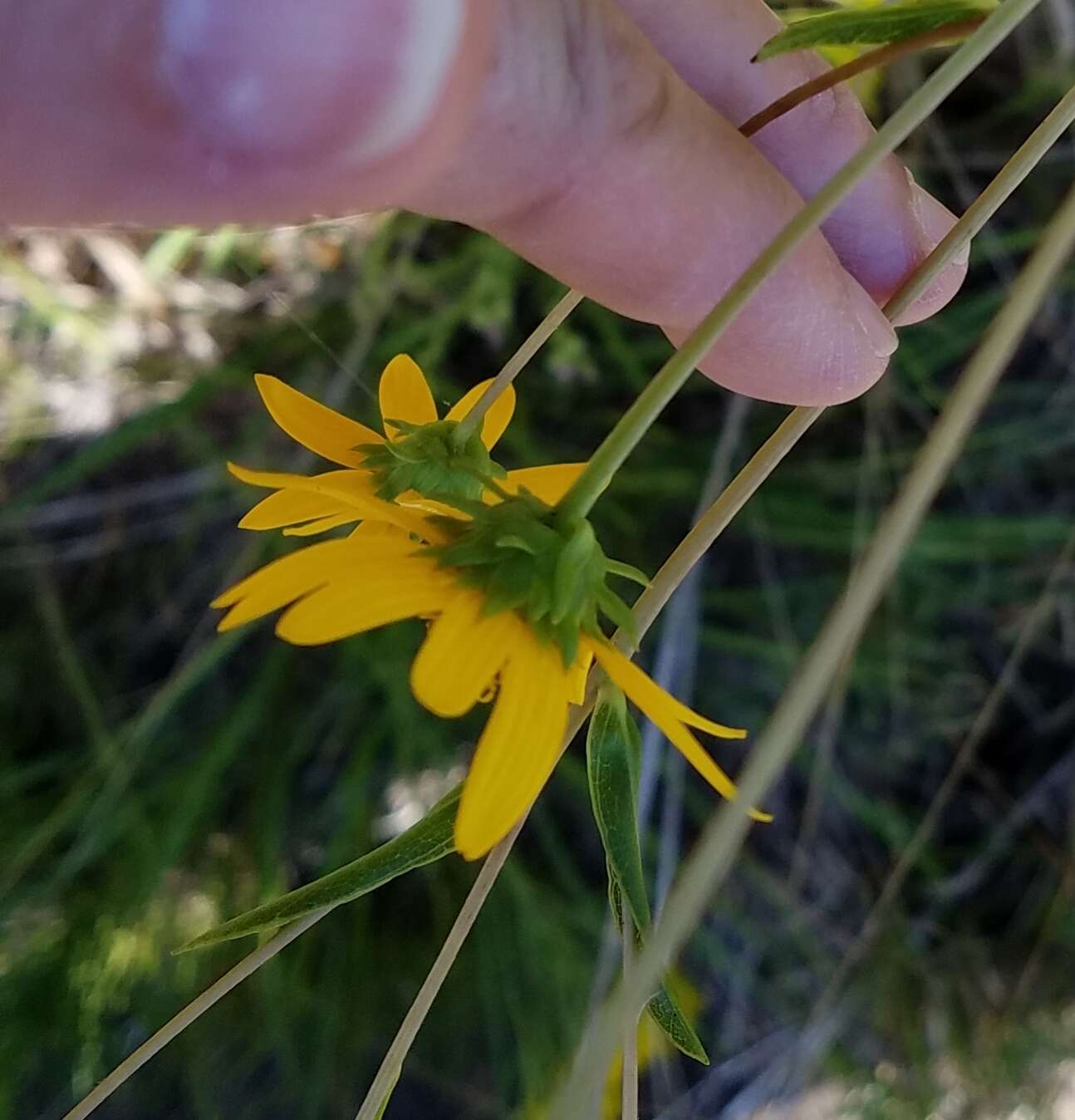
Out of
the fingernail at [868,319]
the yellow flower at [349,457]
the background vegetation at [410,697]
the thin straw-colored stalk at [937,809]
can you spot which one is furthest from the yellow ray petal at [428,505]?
the thin straw-colored stalk at [937,809]

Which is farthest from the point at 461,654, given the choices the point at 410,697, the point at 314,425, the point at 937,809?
the point at 937,809

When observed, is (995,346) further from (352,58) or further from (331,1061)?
(331,1061)

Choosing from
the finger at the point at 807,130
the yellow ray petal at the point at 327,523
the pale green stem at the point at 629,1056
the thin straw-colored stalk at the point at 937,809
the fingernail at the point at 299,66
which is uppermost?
the fingernail at the point at 299,66

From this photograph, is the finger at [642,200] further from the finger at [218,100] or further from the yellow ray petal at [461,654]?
the yellow ray petal at [461,654]

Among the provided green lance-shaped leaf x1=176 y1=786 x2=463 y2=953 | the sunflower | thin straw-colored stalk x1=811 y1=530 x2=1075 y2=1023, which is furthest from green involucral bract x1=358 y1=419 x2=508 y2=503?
thin straw-colored stalk x1=811 y1=530 x2=1075 y2=1023

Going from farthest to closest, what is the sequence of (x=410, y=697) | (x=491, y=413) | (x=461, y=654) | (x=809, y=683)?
(x=410, y=697) → (x=491, y=413) → (x=461, y=654) → (x=809, y=683)

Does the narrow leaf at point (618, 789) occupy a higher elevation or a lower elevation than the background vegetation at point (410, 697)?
higher

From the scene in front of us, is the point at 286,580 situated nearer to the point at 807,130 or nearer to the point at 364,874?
the point at 364,874
